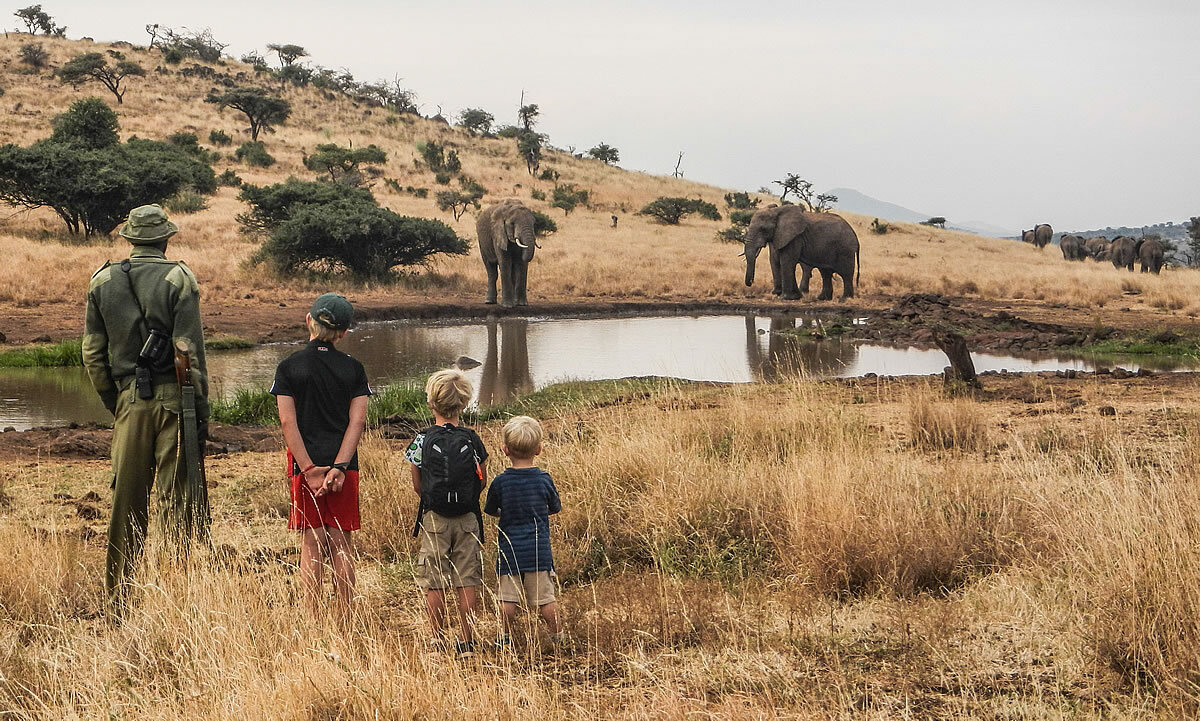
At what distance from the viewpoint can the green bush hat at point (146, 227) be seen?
532 cm

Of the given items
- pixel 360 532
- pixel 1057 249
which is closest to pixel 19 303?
pixel 360 532

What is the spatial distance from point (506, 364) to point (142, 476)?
38.6ft

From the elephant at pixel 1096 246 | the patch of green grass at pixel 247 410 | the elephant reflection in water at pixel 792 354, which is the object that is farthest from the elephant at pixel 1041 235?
the patch of green grass at pixel 247 410

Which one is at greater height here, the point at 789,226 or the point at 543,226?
the point at 543,226

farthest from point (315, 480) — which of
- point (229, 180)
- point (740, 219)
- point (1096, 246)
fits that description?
point (1096, 246)

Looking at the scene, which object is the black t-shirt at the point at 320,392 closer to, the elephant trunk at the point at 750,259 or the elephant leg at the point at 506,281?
the elephant leg at the point at 506,281

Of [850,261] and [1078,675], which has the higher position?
[850,261]

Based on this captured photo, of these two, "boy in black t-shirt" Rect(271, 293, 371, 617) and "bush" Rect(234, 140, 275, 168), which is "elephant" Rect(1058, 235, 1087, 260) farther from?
"boy in black t-shirt" Rect(271, 293, 371, 617)

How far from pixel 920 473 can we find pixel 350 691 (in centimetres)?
460

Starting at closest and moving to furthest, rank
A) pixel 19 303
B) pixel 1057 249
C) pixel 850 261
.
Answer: pixel 19 303
pixel 850 261
pixel 1057 249

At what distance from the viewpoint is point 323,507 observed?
198 inches

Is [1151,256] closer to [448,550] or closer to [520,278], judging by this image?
[520,278]

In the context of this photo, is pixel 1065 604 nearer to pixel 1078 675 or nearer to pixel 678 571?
pixel 1078 675

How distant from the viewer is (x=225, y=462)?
9.39m
